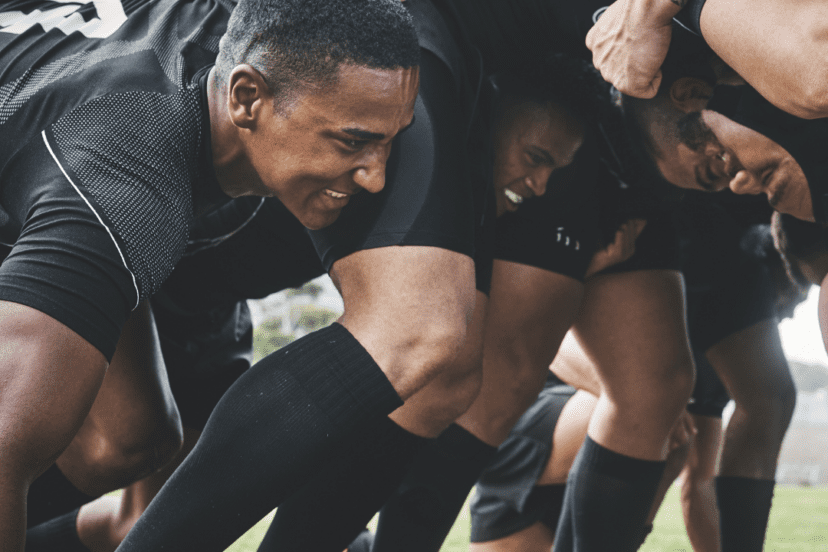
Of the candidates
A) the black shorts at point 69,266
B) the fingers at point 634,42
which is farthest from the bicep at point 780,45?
the black shorts at point 69,266

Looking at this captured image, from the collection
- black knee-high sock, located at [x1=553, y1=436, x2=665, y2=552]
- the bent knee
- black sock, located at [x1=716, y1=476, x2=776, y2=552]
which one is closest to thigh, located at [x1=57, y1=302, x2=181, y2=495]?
the bent knee

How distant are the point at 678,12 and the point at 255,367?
0.70m

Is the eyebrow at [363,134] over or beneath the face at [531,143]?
over

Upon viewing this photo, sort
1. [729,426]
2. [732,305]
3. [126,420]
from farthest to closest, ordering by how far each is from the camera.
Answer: [732,305], [729,426], [126,420]

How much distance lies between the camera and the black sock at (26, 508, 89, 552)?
61.8 inches

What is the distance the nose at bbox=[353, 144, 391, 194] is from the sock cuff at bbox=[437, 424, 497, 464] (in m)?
0.59

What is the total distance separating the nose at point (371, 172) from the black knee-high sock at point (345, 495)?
32cm

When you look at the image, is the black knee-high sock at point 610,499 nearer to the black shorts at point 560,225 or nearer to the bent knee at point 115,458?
the black shorts at point 560,225

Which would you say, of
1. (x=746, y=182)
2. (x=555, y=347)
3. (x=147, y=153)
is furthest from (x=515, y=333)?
(x=147, y=153)

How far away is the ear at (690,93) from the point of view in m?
1.21

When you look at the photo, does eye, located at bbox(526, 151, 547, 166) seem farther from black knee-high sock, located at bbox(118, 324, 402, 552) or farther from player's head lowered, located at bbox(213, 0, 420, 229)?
black knee-high sock, located at bbox(118, 324, 402, 552)

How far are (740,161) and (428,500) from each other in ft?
2.47

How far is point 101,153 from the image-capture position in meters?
0.85

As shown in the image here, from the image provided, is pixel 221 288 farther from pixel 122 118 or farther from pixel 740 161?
pixel 740 161
